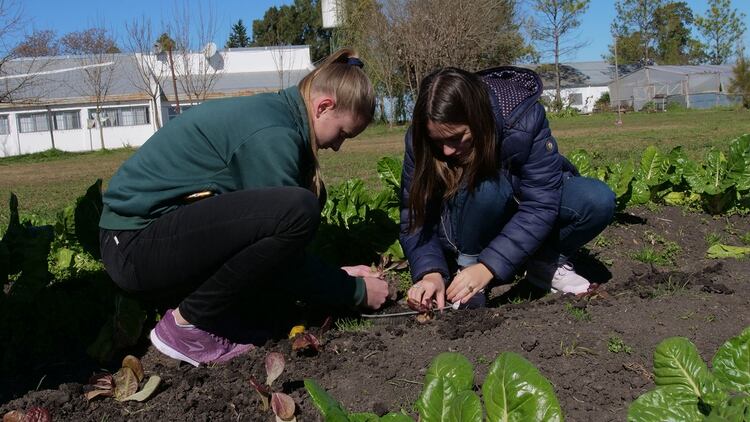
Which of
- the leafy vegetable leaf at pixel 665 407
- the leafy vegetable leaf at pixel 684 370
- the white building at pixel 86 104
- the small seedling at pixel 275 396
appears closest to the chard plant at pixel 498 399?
the leafy vegetable leaf at pixel 665 407

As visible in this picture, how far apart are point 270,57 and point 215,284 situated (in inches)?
1602

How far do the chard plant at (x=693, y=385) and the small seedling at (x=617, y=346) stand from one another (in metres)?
1.12

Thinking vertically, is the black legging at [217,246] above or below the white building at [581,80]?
below

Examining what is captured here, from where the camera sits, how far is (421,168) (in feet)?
10.1

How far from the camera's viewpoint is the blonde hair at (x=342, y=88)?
8.82ft

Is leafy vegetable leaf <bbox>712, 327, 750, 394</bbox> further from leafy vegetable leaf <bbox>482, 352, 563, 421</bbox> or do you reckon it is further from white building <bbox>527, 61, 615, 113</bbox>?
white building <bbox>527, 61, 615, 113</bbox>

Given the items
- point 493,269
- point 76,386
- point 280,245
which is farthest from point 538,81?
point 76,386

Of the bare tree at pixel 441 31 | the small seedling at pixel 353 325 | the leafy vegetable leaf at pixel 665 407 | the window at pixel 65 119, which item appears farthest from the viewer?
the window at pixel 65 119

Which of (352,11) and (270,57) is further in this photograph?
(270,57)

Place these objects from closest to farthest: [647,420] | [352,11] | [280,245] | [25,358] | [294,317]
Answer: [647,420], [280,245], [25,358], [294,317], [352,11]

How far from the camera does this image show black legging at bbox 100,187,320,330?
8.32 ft

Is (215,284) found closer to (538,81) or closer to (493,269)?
(493,269)

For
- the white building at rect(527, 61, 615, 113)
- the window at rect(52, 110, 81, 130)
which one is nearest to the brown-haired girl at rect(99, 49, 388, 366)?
the window at rect(52, 110, 81, 130)

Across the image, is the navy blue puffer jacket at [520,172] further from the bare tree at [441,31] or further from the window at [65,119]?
the window at [65,119]
